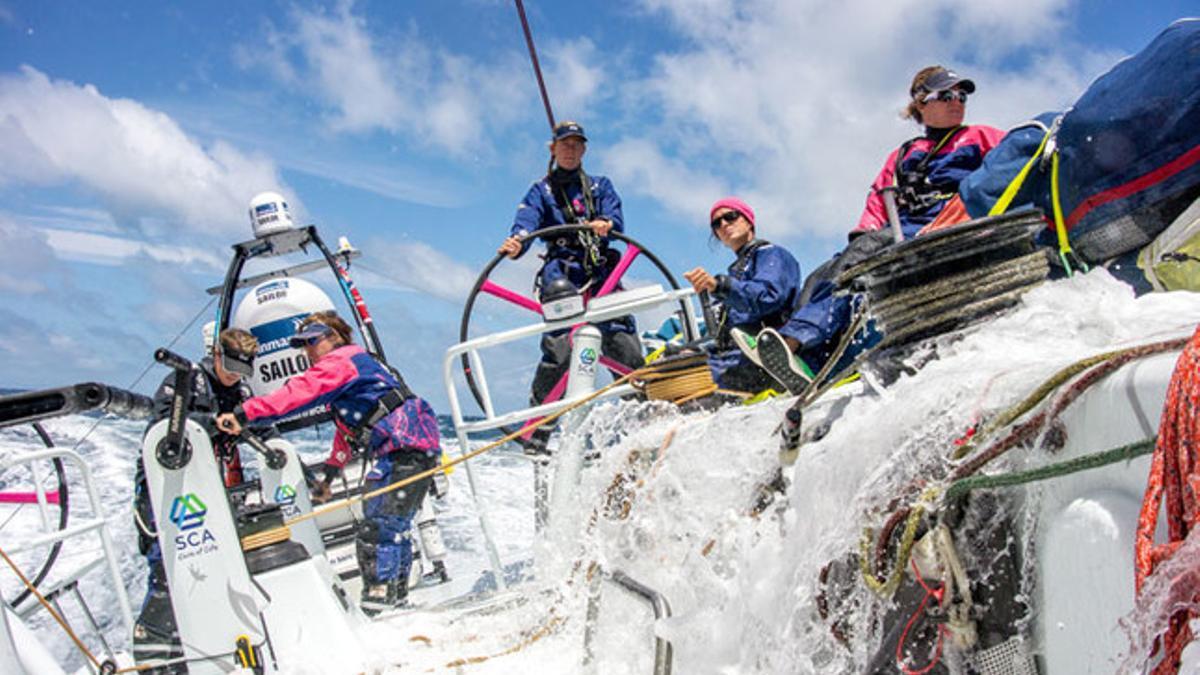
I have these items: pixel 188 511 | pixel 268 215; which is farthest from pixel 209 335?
pixel 188 511

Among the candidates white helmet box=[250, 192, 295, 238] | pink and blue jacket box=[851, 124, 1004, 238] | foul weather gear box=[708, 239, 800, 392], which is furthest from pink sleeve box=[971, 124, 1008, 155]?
white helmet box=[250, 192, 295, 238]

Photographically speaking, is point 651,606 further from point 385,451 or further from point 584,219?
point 584,219

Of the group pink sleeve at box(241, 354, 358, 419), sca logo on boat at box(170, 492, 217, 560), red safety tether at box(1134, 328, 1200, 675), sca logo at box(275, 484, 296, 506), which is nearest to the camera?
red safety tether at box(1134, 328, 1200, 675)

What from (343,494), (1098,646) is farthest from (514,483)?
(1098,646)

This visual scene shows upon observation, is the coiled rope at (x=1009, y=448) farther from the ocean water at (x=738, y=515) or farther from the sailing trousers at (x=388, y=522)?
the sailing trousers at (x=388, y=522)

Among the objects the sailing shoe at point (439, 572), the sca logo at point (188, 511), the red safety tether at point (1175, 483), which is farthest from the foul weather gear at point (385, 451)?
the red safety tether at point (1175, 483)

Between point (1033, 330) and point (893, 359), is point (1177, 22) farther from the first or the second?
point (893, 359)

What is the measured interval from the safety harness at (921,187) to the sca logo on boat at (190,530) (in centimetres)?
282

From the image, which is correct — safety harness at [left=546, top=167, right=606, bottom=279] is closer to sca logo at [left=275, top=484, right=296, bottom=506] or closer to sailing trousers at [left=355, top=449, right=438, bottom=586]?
sailing trousers at [left=355, top=449, right=438, bottom=586]

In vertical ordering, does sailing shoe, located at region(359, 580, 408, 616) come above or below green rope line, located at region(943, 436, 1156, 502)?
below

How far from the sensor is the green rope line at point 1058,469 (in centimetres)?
97

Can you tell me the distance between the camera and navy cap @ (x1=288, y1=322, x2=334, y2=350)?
4676 millimetres

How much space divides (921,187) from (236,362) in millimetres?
3773

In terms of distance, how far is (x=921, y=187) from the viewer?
3.59 meters
